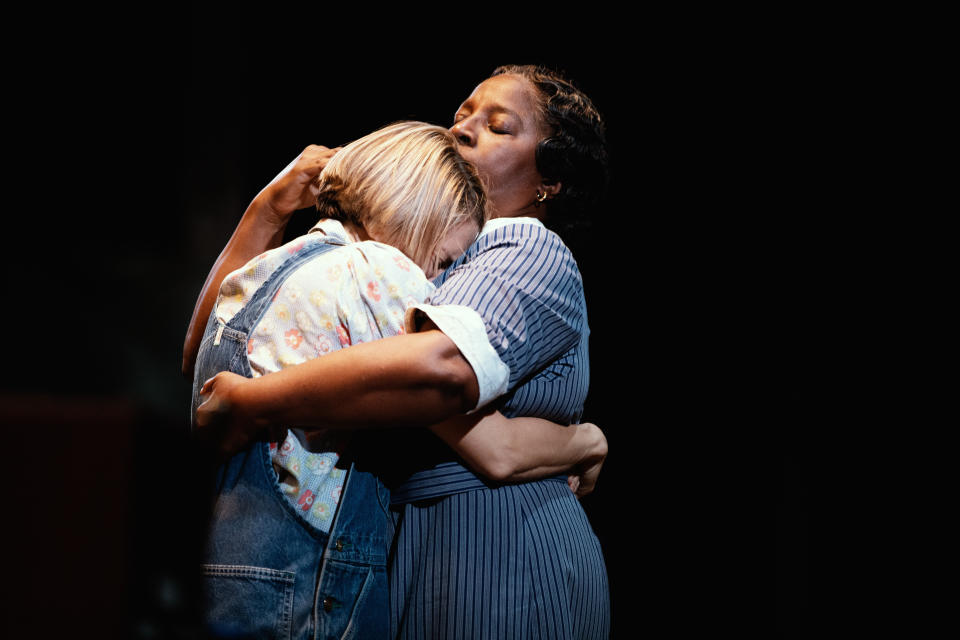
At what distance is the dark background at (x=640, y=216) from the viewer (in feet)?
5.03

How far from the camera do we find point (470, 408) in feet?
3.36

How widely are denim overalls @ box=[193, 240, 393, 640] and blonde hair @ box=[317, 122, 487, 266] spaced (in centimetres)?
17

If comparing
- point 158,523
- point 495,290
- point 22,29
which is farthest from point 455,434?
point 22,29

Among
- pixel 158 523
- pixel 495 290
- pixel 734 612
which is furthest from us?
pixel 734 612

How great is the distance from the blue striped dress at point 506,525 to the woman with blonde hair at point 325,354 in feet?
0.18

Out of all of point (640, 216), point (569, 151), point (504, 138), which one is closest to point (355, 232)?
point (504, 138)

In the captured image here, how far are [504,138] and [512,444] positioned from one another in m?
0.72

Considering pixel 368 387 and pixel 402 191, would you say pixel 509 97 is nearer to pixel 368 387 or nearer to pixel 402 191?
pixel 402 191

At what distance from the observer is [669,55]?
2.60 meters

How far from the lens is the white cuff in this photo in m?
A: 0.99

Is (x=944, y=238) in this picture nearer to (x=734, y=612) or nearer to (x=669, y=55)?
(x=669, y=55)

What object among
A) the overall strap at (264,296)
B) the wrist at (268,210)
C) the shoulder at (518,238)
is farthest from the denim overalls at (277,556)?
the wrist at (268,210)

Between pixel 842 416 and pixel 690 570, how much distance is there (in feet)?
2.51

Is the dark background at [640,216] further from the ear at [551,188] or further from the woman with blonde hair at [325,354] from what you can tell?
the ear at [551,188]
